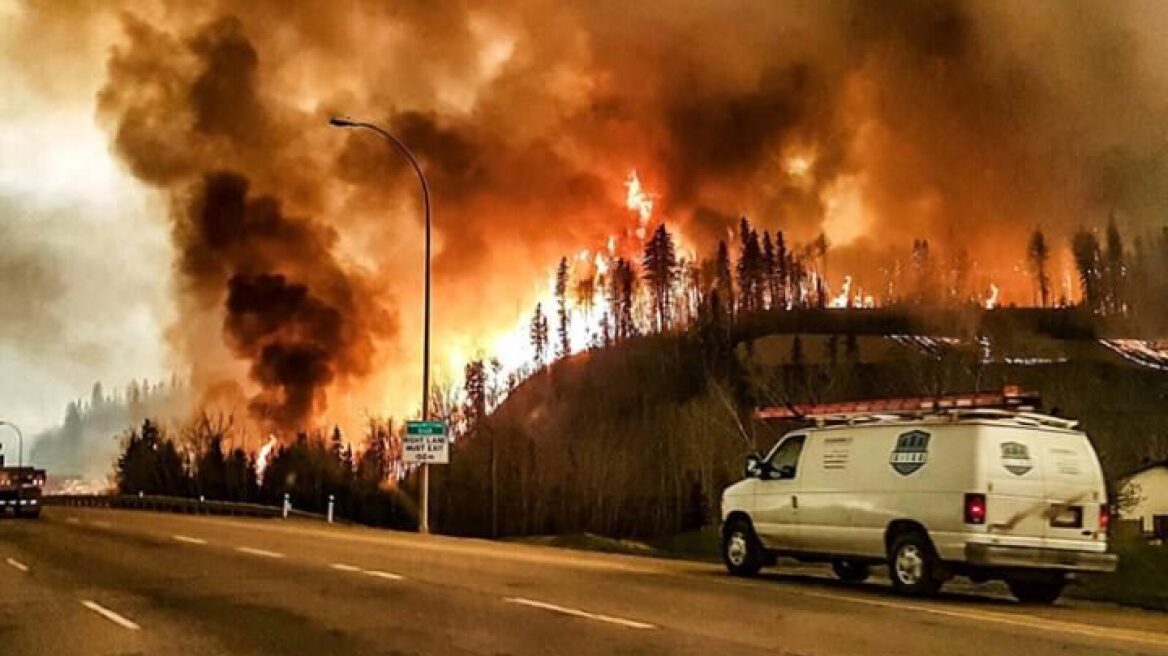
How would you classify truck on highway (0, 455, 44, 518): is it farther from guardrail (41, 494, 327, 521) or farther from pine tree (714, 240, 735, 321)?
pine tree (714, 240, 735, 321)

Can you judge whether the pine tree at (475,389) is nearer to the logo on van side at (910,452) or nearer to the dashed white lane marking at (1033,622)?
the logo on van side at (910,452)

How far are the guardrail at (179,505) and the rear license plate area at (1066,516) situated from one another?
31780 millimetres

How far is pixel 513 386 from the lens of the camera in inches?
3342

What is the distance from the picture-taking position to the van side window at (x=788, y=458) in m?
16.9

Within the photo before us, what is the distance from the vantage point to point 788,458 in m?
17.0

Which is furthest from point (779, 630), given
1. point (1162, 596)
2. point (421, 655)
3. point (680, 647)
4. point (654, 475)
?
point (654, 475)

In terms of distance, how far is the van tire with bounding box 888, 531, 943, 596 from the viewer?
48.4 feet

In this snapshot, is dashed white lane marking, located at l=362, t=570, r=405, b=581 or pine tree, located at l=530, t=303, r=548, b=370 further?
pine tree, located at l=530, t=303, r=548, b=370

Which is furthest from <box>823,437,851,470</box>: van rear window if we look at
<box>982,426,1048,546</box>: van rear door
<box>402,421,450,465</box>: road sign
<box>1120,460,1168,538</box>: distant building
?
<box>1120,460,1168,538</box>: distant building

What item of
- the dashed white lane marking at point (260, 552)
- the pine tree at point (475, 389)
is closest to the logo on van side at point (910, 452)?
the dashed white lane marking at point (260, 552)

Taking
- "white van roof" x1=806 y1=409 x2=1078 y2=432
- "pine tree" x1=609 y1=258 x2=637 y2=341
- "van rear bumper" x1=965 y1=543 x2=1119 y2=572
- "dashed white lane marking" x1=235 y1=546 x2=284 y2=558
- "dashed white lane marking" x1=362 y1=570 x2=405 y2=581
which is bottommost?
"dashed white lane marking" x1=362 y1=570 x2=405 y2=581

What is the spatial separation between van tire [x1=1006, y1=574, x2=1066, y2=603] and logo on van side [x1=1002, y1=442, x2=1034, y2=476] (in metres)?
1.53

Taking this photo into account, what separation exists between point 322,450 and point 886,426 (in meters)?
59.4

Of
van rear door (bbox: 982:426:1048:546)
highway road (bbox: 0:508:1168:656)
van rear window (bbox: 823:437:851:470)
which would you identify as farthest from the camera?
van rear window (bbox: 823:437:851:470)
